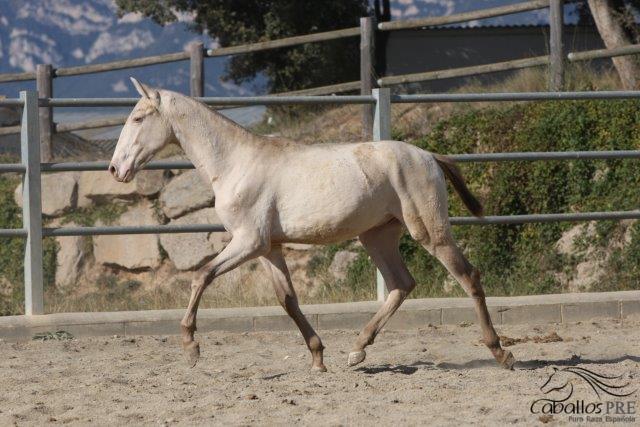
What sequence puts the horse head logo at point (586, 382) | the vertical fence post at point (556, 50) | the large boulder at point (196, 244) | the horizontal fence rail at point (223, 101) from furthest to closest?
1. the large boulder at point (196, 244)
2. the vertical fence post at point (556, 50)
3. the horizontal fence rail at point (223, 101)
4. the horse head logo at point (586, 382)

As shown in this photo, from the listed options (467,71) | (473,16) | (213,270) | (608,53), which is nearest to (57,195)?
(467,71)

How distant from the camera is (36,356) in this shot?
720cm

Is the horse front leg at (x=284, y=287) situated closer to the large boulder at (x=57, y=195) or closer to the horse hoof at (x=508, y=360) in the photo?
the horse hoof at (x=508, y=360)

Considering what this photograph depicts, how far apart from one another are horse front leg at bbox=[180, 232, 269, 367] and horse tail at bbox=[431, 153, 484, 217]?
1213mm

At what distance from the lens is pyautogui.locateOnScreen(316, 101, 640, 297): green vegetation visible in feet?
33.6

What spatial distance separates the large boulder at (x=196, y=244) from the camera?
41.4 feet

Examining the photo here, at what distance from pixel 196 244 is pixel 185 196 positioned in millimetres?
547

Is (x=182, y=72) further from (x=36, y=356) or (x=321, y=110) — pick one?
(x=36, y=356)

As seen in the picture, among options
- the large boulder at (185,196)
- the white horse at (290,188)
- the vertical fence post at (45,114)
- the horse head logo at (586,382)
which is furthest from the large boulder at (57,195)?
the horse head logo at (586,382)

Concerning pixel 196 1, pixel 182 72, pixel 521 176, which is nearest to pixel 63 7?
pixel 182 72

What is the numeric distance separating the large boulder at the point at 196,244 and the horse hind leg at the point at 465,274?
20.6ft

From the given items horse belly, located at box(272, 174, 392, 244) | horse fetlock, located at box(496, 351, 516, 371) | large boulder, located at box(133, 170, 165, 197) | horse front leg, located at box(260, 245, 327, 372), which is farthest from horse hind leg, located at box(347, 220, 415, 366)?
large boulder, located at box(133, 170, 165, 197)

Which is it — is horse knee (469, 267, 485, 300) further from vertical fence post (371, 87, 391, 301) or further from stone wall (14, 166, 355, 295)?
stone wall (14, 166, 355, 295)

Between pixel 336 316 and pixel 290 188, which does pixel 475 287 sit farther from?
pixel 336 316
